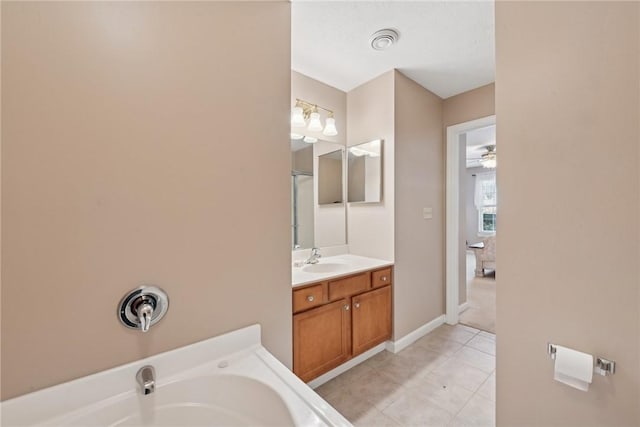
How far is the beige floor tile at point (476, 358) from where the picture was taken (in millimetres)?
2033

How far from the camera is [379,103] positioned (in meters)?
2.36

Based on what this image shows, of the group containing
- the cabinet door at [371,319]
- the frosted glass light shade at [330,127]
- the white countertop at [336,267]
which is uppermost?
the frosted glass light shade at [330,127]

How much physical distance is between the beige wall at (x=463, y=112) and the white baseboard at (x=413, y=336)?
0.54m

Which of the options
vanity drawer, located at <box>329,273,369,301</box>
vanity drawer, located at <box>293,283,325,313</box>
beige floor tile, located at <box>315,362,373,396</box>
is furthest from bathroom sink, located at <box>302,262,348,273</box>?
beige floor tile, located at <box>315,362,373,396</box>

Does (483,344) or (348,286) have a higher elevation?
(348,286)

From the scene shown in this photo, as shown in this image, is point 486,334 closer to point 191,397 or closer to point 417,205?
point 417,205

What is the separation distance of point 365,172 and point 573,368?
6.32ft

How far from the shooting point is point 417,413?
1.57 metres

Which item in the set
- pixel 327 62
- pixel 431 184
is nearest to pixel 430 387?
pixel 431 184

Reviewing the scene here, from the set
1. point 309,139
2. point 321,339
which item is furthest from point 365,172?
point 321,339

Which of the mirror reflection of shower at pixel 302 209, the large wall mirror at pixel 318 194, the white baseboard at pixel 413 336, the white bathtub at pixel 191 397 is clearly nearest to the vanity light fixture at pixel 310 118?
the large wall mirror at pixel 318 194

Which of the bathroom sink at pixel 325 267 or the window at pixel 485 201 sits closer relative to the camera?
the bathroom sink at pixel 325 267

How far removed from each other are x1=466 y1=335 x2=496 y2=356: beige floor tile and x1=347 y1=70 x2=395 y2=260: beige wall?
118cm

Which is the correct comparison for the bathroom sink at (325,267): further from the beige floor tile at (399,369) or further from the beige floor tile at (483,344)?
A: the beige floor tile at (483,344)
